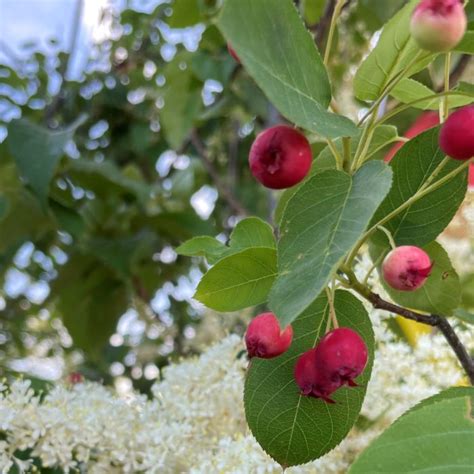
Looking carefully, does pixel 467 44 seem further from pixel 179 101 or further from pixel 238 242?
pixel 179 101

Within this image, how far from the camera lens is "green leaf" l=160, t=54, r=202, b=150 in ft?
4.59

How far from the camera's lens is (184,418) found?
69cm

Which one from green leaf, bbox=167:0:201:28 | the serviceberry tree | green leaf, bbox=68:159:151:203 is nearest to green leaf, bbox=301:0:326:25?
green leaf, bbox=167:0:201:28

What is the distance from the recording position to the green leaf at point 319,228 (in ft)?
1.16

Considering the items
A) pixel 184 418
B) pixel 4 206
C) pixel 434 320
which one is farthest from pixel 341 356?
pixel 4 206

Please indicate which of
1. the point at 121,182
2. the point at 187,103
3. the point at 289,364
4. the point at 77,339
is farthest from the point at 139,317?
the point at 289,364

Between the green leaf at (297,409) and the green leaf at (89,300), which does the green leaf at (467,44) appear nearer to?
the green leaf at (297,409)

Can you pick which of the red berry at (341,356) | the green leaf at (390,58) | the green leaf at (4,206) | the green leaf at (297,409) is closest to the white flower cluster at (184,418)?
the green leaf at (297,409)

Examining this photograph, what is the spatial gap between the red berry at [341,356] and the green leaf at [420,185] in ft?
0.32

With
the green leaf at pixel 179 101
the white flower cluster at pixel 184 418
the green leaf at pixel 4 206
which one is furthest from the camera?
the green leaf at pixel 179 101

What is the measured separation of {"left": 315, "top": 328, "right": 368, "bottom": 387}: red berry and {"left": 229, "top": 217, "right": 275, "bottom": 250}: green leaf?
9cm

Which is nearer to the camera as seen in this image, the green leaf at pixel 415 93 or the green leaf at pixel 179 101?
the green leaf at pixel 415 93

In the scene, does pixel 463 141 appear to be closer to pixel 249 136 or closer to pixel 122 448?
pixel 122 448

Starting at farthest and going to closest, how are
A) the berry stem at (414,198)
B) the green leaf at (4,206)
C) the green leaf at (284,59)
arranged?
the green leaf at (4,206)
the berry stem at (414,198)
the green leaf at (284,59)
